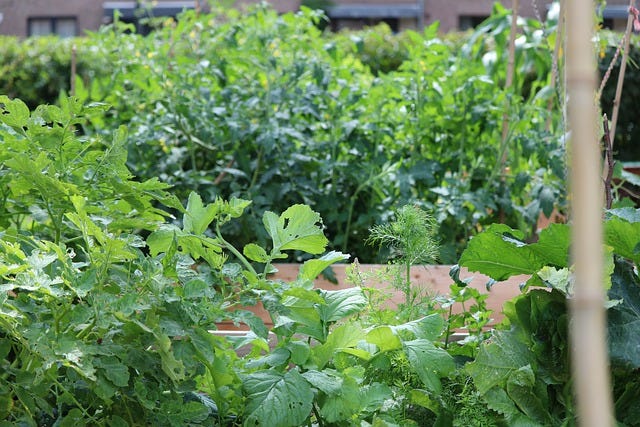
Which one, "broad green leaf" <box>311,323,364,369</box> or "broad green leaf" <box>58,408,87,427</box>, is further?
"broad green leaf" <box>311,323,364,369</box>

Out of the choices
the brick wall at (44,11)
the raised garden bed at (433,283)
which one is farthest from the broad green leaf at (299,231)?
the brick wall at (44,11)

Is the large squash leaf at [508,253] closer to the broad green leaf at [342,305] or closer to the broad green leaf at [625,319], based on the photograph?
the broad green leaf at [625,319]

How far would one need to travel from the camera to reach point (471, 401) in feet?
4.91

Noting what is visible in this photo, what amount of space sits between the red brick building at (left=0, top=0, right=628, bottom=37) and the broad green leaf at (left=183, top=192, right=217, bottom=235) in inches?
771

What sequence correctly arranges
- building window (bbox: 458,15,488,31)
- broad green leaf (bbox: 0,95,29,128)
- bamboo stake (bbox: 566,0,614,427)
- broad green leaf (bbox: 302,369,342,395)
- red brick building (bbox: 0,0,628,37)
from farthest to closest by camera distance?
building window (bbox: 458,15,488,31)
red brick building (bbox: 0,0,628,37)
broad green leaf (bbox: 0,95,29,128)
broad green leaf (bbox: 302,369,342,395)
bamboo stake (bbox: 566,0,614,427)

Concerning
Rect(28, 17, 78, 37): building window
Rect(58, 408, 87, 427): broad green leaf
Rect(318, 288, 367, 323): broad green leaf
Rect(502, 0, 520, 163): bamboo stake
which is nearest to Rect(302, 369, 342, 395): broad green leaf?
Rect(318, 288, 367, 323): broad green leaf

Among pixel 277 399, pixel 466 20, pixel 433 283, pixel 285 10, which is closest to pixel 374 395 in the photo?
pixel 277 399

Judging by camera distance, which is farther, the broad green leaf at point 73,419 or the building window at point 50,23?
the building window at point 50,23

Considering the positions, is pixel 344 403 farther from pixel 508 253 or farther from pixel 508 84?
pixel 508 84

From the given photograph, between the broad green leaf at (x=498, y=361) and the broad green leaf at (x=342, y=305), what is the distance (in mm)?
223

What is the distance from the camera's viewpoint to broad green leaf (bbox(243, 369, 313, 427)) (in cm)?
135

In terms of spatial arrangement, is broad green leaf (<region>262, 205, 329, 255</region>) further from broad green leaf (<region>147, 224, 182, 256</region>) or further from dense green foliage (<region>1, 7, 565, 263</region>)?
dense green foliage (<region>1, 7, 565, 263</region>)

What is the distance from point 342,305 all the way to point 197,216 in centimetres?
30

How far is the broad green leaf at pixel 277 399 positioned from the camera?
135cm
